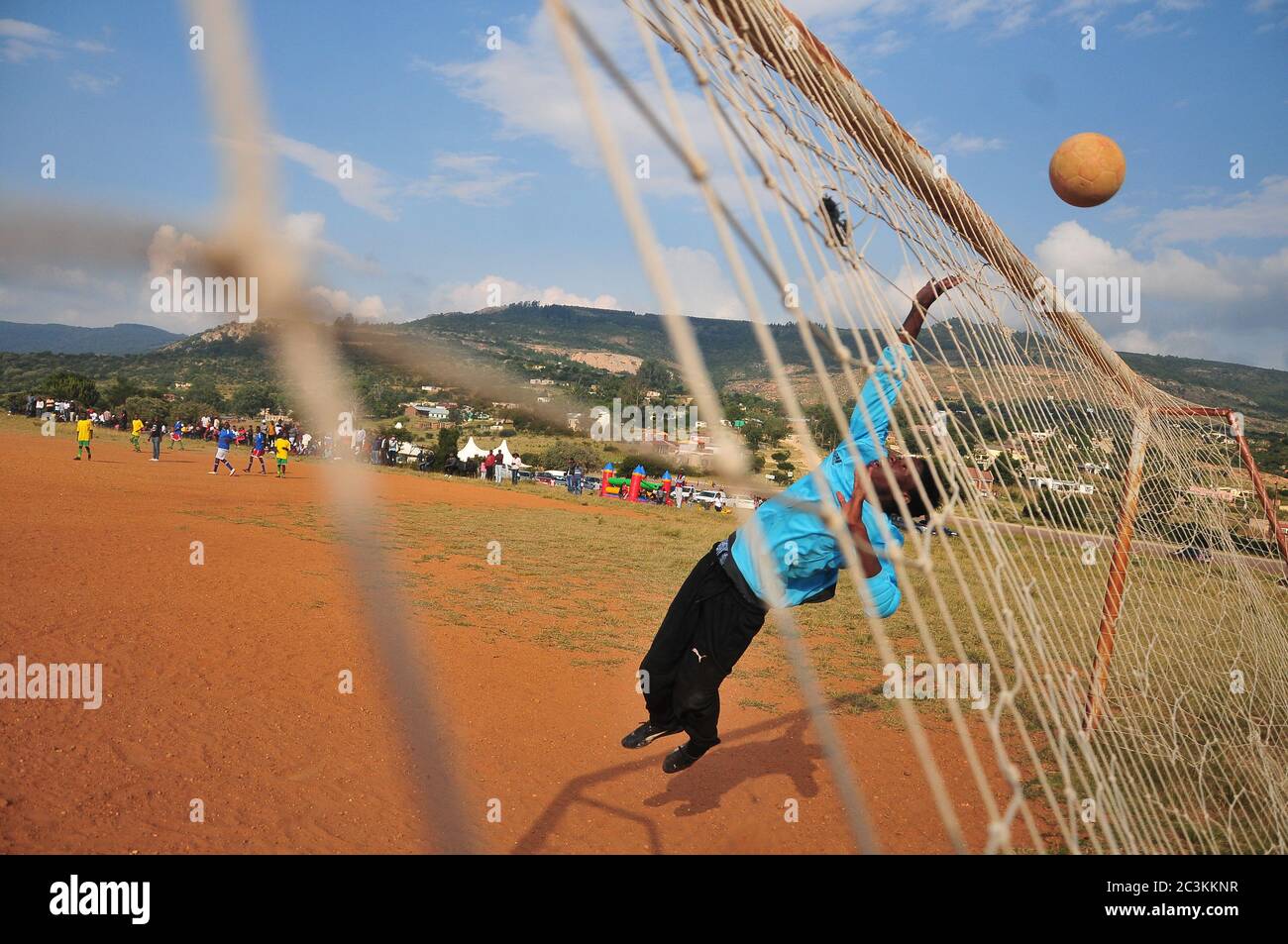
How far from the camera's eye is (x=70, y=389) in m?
41.4

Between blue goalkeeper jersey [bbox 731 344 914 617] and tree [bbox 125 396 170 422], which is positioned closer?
blue goalkeeper jersey [bbox 731 344 914 617]

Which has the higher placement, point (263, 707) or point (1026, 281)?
point (1026, 281)

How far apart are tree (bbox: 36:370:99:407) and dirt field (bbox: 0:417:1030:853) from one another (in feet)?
119

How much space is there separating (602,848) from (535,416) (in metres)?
2.27

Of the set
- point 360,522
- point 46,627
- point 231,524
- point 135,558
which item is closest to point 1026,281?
point 360,522

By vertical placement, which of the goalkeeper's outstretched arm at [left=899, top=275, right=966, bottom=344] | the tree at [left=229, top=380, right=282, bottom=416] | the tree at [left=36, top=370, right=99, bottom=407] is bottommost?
the goalkeeper's outstretched arm at [left=899, top=275, right=966, bottom=344]

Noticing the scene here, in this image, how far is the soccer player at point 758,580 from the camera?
3395 millimetres

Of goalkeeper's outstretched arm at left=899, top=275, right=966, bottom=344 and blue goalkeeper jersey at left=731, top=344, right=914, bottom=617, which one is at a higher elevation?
goalkeeper's outstretched arm at left=899, top=275, right=966, bottom=344

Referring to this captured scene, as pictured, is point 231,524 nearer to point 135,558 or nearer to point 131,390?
point 135,558

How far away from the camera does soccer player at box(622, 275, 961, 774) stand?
→ 134 inches

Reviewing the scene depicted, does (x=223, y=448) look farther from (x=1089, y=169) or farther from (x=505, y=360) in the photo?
(x=1089, y=169)

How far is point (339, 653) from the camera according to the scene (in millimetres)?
6617

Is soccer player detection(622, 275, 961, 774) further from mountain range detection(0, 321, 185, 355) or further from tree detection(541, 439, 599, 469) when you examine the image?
mountain range detection(0, 321, 185, 355)

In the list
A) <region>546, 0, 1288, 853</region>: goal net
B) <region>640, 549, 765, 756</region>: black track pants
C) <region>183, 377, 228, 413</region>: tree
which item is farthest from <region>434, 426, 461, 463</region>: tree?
<region>640, 549, 765, 756</region>: black track pants
